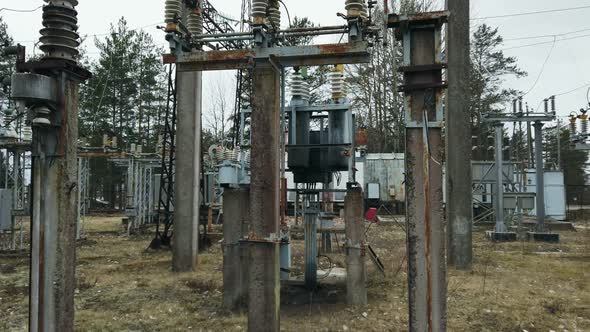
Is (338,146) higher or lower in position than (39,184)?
higher

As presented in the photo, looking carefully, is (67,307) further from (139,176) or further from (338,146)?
(139,176)

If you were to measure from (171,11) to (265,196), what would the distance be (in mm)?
2515

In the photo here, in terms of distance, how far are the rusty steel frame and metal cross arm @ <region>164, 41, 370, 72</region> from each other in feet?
2.86

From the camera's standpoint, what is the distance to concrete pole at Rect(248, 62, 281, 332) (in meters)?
5.02

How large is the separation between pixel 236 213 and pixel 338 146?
204cm

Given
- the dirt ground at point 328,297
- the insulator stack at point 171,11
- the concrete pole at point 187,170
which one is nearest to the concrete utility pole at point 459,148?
the dirt ground at point 328,297

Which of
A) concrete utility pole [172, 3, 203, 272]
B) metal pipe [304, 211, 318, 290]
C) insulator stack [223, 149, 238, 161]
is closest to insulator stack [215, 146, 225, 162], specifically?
insulator stack [223, 149, 238, 161]

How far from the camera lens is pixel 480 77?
103 feet

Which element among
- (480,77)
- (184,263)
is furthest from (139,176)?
(480,77)

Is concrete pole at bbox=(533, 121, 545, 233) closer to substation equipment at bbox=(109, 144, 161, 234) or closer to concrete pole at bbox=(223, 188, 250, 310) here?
concrete pole at bbox=(223, 188, 250, 310)

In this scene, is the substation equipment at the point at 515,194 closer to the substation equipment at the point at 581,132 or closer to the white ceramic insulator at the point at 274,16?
the substation equipment at the point at 581,132

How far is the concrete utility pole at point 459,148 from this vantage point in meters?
9.71

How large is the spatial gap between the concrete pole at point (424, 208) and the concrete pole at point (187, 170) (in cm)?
698

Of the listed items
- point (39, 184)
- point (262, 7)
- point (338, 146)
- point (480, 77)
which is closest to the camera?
point (39, 184)
